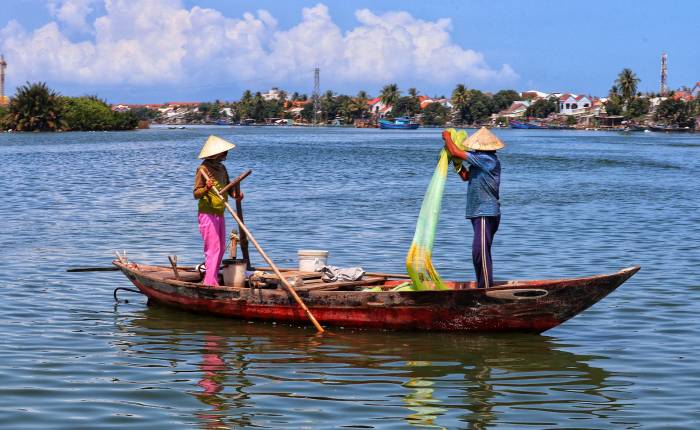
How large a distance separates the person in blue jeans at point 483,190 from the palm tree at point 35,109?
3518 inches

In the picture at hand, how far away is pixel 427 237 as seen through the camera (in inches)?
389

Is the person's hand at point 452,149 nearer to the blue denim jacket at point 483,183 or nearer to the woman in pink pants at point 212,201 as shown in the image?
the blue denim jacket at point 483,183

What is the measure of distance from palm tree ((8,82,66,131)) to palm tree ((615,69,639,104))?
7672cm

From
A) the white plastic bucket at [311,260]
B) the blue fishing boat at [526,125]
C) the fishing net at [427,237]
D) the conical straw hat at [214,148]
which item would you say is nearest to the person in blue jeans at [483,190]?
the fishing net at [427,237]

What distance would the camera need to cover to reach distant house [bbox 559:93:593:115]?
160 metres

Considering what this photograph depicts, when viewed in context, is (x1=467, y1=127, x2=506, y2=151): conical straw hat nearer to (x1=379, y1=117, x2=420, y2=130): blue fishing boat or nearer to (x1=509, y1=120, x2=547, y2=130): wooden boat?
(x1=379, y1=117, x2=420, y2=130): blue fishing boat

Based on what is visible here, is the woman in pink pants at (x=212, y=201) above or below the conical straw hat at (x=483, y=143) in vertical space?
below

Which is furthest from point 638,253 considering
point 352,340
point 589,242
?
point 352,340

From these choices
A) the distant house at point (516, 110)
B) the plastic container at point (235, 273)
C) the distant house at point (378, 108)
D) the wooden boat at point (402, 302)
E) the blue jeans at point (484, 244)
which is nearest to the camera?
the wooden boat at point (402, 302)

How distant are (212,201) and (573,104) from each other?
514 feet

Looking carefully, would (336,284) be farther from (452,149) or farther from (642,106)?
(642,106)

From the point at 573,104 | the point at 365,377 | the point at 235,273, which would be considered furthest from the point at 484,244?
the point at 573,104

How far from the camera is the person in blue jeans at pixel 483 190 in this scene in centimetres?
970

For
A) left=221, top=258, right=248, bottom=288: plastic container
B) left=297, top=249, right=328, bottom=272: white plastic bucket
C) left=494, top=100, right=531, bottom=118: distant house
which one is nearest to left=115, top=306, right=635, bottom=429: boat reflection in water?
left=221, top=258, right=248, bottom=288: plastic container
